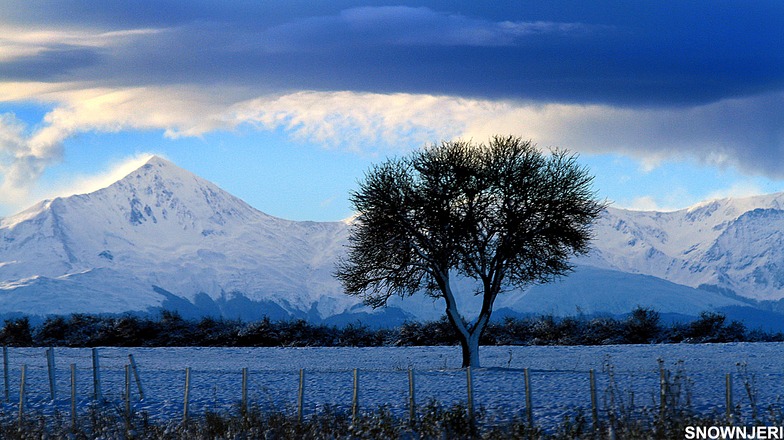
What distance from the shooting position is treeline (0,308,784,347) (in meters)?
58.5

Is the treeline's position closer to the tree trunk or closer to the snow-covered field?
the snow-covered field

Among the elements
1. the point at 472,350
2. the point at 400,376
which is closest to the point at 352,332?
the point at 472,350

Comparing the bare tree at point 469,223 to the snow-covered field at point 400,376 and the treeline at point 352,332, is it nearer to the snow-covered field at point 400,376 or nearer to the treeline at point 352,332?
the snow-covered field at point 400,376

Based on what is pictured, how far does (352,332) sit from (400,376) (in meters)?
21.5

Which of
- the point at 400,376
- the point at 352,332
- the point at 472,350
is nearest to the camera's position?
the point at 400,376

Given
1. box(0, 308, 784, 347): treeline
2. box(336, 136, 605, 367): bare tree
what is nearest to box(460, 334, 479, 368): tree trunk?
box(336, 136, 605, 367): bare tree

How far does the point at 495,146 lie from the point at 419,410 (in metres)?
16.9

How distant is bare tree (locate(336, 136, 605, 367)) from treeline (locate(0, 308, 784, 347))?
16.4m

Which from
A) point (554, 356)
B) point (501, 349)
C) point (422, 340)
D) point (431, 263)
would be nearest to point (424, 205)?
point (431, 263)

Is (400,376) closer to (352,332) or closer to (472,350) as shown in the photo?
(472,350)

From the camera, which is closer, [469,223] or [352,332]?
[469,223]

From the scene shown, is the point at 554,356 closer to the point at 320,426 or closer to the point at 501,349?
the point at 501,349

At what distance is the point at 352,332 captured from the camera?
6169 cm

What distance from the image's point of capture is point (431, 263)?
138ft
